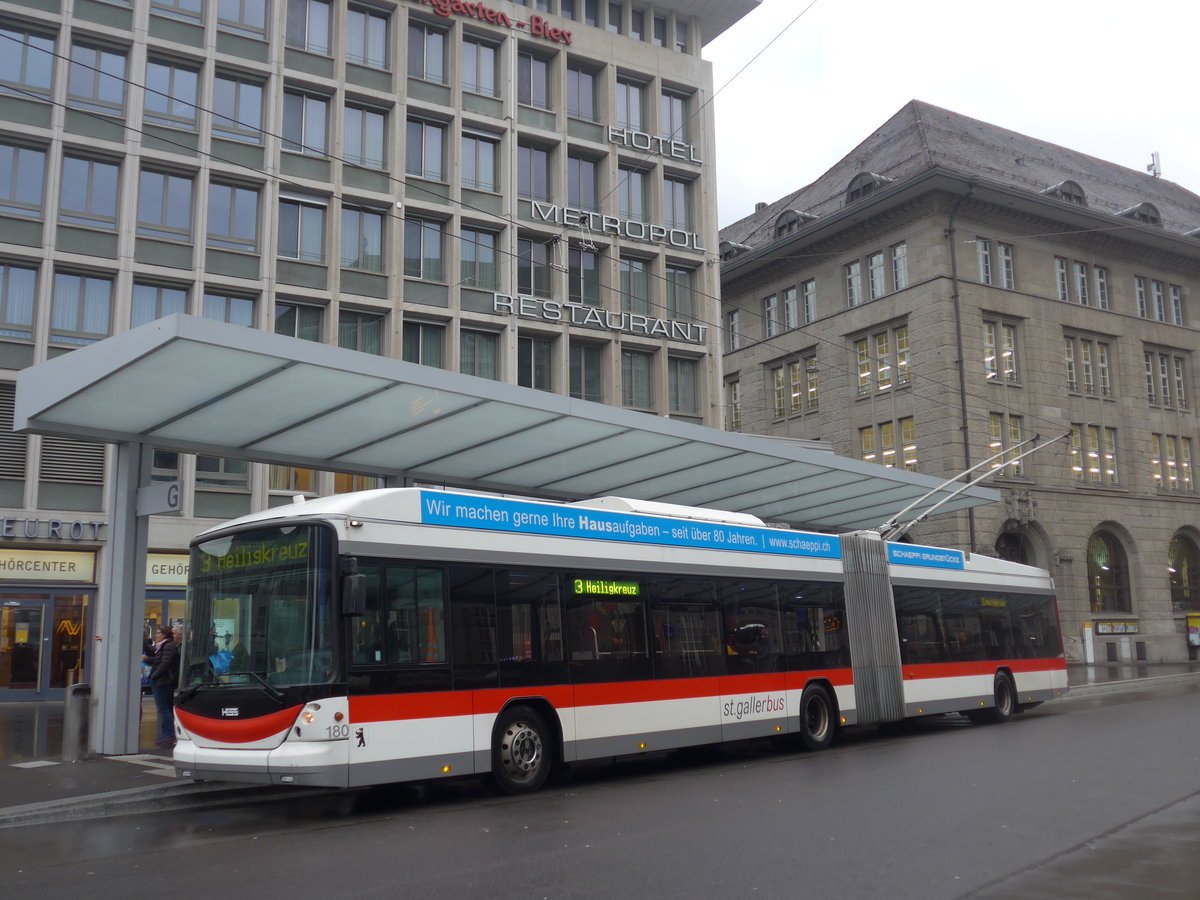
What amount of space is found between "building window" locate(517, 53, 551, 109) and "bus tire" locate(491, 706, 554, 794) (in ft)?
87.8

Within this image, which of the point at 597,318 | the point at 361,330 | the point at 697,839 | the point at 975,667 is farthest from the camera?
the point at 597,318

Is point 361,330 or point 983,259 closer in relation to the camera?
point 361,330

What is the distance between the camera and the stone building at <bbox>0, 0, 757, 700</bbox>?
27078 mm

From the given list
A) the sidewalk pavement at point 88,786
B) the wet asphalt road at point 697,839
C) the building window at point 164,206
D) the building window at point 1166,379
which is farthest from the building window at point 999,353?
the sidewalk pavement at point 88,786

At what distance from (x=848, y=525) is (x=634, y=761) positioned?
12670mm

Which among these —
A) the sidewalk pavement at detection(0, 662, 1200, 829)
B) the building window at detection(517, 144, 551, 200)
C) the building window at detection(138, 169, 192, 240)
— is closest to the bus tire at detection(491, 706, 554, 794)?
the sidewalk pavement at detection(0, 662, 1200, 829)

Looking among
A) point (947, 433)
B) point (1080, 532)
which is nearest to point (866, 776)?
point (947, 433)

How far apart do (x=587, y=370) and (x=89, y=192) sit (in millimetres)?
14591

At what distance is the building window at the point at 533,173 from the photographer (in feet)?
113

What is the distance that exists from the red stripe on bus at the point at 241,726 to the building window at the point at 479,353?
22595 millimetres

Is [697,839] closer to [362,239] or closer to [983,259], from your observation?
[362,239]

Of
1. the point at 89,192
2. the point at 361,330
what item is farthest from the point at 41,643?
the point at 361,330

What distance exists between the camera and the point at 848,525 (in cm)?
2662

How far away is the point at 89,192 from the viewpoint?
2775 cm
